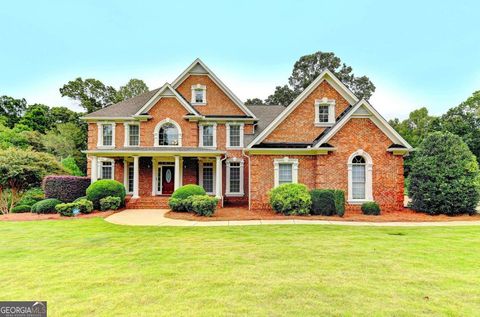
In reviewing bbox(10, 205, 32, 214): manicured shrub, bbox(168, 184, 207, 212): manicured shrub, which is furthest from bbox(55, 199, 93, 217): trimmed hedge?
bbox(168, 184, 207, 212): manicured shrub

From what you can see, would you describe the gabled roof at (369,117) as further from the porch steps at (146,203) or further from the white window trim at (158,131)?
the porch steps at (146,203)

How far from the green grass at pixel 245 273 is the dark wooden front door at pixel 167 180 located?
10701mm

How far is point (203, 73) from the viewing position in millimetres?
21312

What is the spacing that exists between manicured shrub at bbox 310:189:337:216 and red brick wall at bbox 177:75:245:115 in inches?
366

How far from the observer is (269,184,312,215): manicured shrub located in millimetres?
14219

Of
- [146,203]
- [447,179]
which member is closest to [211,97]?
[146,203]

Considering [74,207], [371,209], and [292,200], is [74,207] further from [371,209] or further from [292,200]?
[371,209]

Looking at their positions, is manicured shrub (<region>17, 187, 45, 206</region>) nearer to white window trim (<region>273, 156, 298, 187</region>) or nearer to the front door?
the front door

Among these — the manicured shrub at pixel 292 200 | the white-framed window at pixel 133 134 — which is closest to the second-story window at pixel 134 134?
the white-framed window at pixel 133 134

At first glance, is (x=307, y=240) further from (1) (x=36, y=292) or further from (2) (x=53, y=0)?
(2) (x=53, y=0)

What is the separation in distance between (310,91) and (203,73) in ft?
28.1

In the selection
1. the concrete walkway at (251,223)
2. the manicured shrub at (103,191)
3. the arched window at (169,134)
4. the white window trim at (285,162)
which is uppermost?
the arched window at (169,134)

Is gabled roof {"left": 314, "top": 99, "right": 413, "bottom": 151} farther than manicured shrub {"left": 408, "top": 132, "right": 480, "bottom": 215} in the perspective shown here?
Yes

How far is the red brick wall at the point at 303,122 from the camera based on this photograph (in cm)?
1680
